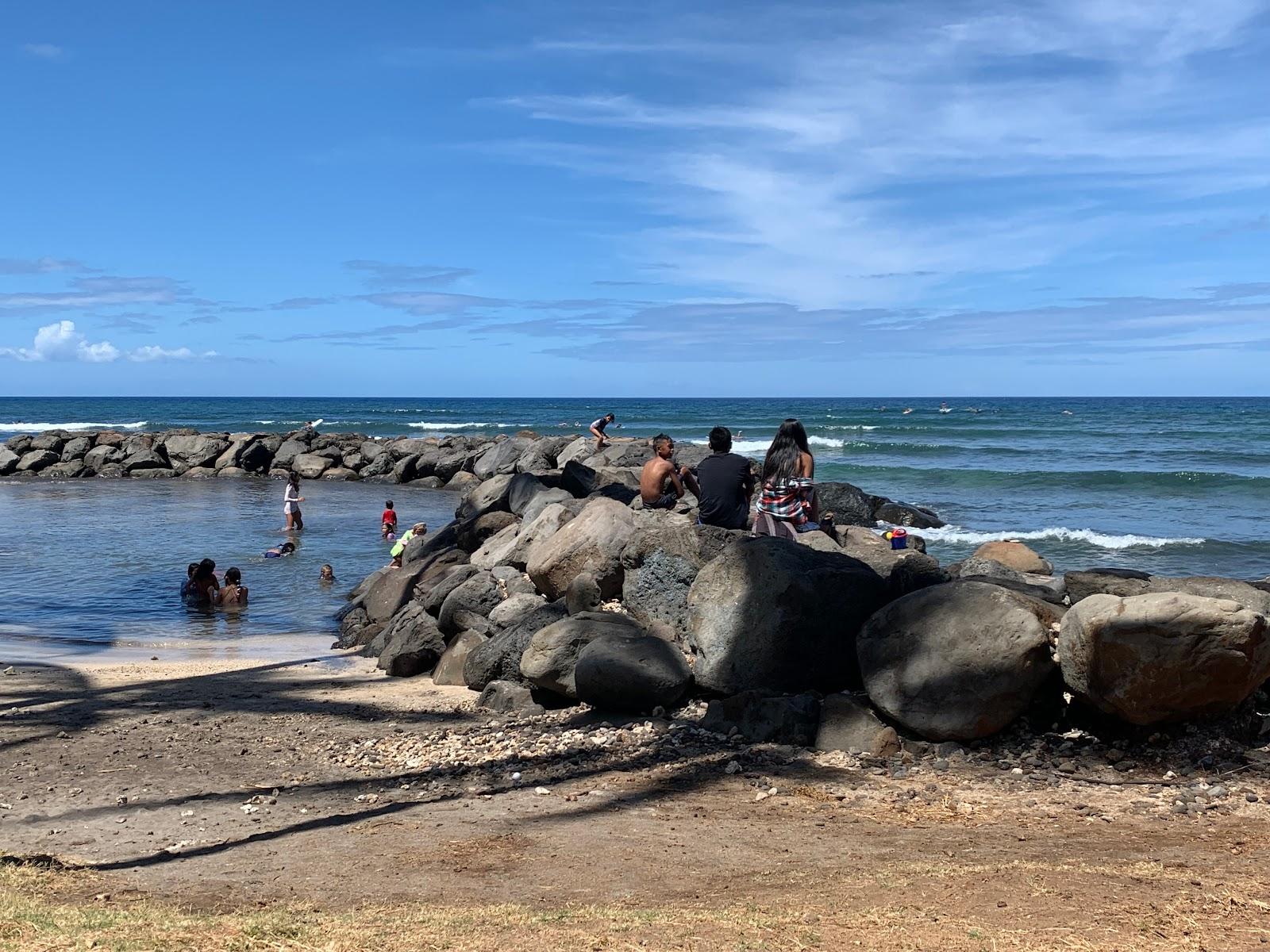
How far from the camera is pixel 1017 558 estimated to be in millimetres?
15844

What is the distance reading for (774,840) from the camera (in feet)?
18.4

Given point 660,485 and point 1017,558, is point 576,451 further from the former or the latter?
point 660,485

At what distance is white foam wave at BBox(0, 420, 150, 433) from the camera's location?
69.7 m

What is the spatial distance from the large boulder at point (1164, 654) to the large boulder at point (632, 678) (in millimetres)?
2636

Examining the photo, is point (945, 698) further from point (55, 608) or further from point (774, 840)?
point (55, 608)

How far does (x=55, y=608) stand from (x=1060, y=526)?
17980mm

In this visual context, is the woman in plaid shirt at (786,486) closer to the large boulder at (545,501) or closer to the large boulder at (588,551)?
the large boulder at (588,551)

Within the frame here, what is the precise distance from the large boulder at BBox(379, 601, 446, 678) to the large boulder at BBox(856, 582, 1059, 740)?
5036 millimetres

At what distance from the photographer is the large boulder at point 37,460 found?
3941 cm

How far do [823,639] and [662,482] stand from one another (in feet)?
15.5

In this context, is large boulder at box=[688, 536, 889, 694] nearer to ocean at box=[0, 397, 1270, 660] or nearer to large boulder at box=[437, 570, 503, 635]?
large boulder at box=[437, 570, 503, 635]

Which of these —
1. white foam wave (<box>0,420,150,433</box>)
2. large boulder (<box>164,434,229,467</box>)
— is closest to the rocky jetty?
large boulder (<box>164,434,229,467</box>)

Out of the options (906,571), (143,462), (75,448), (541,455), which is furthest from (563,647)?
(75,448)

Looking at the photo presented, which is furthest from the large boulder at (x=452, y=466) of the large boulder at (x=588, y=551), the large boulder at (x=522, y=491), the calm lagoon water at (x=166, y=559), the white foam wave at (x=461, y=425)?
the white foam wave at (x=461, y=425)
